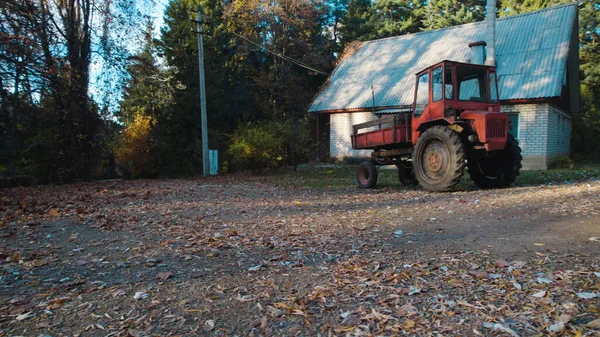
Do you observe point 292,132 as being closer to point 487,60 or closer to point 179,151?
point 487,60

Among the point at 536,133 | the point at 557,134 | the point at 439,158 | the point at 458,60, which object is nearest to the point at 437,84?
the point at 439,158

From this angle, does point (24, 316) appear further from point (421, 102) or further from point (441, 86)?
point (421, 102)

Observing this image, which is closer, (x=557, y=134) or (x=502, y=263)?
(x=502, y=263)

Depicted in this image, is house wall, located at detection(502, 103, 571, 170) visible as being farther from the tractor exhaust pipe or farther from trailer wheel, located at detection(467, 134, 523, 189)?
trailer wheel, located at detection(467, 134, 523, 189)

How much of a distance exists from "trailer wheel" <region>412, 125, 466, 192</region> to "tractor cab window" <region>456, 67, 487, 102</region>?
39.7 inches

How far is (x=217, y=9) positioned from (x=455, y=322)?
3154cm

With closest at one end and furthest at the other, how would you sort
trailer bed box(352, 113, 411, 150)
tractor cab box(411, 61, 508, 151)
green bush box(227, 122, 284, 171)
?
1. tractor cab box(411, 61, 508, 151)
2. trailer bed box(352, 113, 411, 150)
3. green bush box(227, 122, 284, 171)

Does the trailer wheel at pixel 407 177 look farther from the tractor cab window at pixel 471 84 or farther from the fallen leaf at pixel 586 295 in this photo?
the fallen leaf at pixel 586 295

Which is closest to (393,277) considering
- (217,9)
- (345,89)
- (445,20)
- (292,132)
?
(292,132)

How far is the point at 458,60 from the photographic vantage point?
18.1 m

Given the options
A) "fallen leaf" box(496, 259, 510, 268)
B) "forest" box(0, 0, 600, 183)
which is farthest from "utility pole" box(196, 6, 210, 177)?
"fallen leaf" box(496, 259, 510, 268)

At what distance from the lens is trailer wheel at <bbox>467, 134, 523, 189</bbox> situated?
8414 millimetres

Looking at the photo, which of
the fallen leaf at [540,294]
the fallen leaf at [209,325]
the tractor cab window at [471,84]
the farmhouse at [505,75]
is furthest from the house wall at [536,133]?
the fallen leaf at [209,325]

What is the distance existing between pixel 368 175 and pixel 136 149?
2021cm
